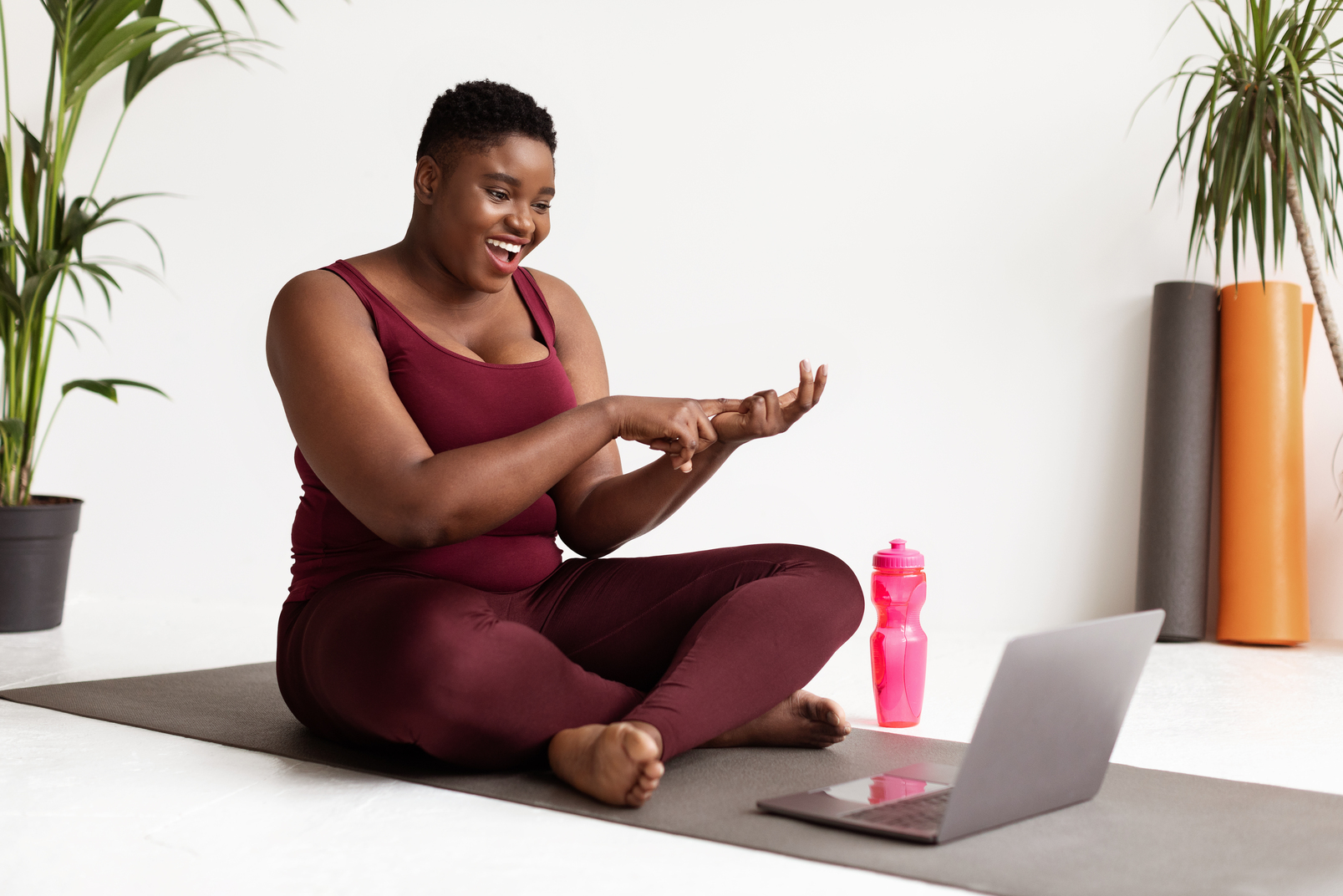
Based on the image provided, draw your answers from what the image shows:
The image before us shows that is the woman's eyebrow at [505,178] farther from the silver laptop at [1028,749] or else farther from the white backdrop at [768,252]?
the white backdrop at [768,252]

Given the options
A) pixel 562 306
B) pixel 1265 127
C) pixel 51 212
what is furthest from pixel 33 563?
pixel 1265 127

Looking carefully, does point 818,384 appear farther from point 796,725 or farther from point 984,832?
point 984,832

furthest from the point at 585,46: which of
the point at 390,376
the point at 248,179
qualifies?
the point at 390,376

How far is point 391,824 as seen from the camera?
4.26ft

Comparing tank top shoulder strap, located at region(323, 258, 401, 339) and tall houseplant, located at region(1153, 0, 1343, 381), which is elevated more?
tall houseplant, located at region(1153, 0, 1343, 381)

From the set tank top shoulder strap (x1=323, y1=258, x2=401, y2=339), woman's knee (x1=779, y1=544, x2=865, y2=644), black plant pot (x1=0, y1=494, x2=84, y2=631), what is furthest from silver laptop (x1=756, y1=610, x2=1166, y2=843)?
black plant pot (x1=0, y1=494, x2=84, y2=631)

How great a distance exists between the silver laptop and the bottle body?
474mm

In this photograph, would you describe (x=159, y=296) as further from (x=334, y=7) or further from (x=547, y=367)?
(x=547, y=367)

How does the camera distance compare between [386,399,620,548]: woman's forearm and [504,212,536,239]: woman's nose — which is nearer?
[386,399,620,548]: woman's forearm

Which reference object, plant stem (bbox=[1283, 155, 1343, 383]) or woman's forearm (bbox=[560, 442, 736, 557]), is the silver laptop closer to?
woman's forearm (bbox=[560, 442, 736, 557])

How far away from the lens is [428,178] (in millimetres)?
1707

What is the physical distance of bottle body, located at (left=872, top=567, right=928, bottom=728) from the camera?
1888 mm

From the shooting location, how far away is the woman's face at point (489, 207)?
1.64 metres

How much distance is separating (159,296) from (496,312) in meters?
2.27
